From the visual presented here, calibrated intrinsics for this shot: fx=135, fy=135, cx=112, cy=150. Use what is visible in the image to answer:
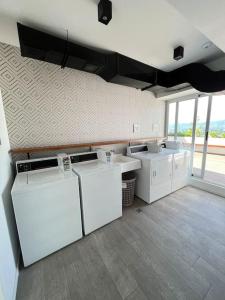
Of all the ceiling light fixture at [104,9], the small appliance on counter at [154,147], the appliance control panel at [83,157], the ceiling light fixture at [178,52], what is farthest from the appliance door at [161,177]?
the ceiling light fixture at [104,9]

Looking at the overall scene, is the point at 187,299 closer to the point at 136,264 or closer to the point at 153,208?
the point at 136,264

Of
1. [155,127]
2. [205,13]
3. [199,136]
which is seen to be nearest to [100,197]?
[205,13]

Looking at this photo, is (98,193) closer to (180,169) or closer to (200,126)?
(180,169)

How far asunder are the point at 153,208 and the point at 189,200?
0.77 m

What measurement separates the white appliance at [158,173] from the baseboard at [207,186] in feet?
0.87

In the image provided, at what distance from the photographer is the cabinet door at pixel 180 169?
2762 mm

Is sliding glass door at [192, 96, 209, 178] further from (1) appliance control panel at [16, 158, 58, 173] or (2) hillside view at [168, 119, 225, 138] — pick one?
(1) appliance control panel at [16, 158, 58, 173]

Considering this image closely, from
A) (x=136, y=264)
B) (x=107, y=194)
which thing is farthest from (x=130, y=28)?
(x=136, y=264)

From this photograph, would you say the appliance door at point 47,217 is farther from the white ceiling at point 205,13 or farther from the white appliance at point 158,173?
the white ceiling at point 205,13

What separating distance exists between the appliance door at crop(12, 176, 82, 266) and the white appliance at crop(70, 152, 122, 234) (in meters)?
0.11

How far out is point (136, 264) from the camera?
4.62ft

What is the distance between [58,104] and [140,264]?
226 cm

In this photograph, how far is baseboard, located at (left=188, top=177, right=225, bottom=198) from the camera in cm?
266

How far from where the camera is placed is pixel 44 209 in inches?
56.4
